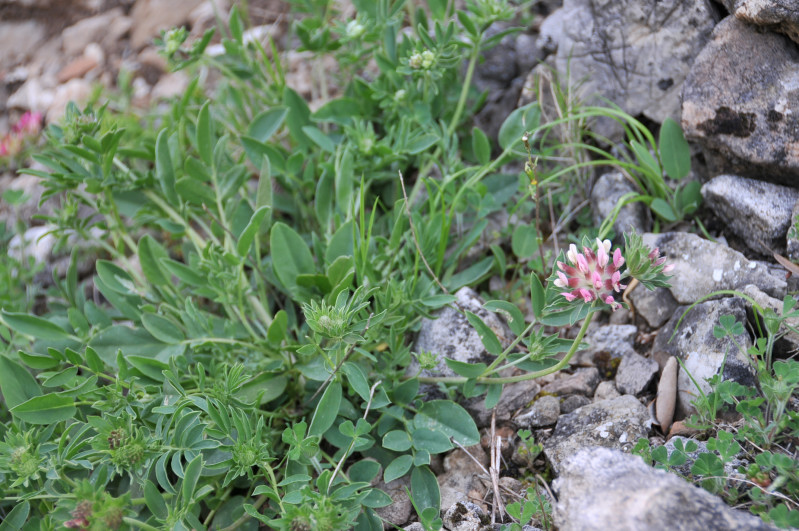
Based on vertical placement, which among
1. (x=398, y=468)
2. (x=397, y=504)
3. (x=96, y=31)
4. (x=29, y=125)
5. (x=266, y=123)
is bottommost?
(x=397, y=504)

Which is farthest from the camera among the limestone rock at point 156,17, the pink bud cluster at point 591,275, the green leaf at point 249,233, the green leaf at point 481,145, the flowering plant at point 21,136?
the limestone rock at point 156,17

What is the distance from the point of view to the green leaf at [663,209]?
103 inches

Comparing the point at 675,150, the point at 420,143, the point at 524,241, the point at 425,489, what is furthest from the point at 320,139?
the point at 425,489

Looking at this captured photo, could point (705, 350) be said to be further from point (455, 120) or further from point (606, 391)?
point (455, 120)

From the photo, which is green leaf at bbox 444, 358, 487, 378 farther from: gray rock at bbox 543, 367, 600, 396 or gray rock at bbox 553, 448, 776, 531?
gray rock at bbox 553, 448, 776, 531

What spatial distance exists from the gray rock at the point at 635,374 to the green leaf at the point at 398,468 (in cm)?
84

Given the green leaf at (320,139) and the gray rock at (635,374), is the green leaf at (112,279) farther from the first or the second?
the gray rock at (635,374)

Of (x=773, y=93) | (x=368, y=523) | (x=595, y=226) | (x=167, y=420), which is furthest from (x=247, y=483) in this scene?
(x=773, y=93)

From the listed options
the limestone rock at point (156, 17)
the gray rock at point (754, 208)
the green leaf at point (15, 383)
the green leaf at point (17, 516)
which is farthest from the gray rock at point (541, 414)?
the limestone rock at point (156, 17)

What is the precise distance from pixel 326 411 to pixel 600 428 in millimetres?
936

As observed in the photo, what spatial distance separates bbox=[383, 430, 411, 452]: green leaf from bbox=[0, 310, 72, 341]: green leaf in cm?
142

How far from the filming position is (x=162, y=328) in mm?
2510

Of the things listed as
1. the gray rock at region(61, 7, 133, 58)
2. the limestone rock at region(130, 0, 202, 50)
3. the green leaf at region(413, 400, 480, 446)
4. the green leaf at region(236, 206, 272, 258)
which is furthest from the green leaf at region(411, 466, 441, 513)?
the gray rock at region(61, 7, 133, 58)

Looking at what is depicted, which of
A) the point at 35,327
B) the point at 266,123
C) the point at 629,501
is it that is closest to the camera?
the point at 629,501
